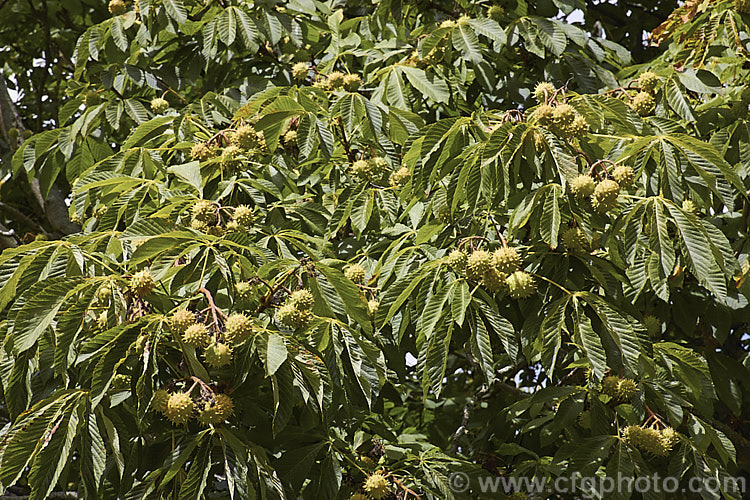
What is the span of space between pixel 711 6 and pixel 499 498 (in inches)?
82.8

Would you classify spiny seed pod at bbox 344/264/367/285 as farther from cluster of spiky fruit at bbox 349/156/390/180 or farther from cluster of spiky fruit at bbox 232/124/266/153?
cluster of spiky fruit at bbox 232/124/266/153

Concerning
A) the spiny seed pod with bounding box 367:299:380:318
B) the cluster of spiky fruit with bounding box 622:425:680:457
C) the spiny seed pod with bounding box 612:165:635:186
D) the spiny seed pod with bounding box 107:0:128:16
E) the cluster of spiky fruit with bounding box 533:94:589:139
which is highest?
the spiny seed pod with bounding box 107:0:128:16

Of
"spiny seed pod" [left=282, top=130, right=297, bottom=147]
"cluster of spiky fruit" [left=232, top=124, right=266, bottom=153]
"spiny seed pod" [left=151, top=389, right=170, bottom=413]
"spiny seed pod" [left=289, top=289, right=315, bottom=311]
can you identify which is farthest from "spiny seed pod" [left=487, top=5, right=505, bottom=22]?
"spiny seed pod" [left=151, top=389, right=170, bottom=413]

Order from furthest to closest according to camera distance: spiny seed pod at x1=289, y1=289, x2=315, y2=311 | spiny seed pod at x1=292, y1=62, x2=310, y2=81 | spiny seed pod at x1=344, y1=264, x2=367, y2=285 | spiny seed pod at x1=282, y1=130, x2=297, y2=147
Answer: spiny seed pod at x1=292, y1=62, x2=310, y2=81 < spiny seed pod at x1=282, y1=130, x2=297, y2=147 < spiny seed pod at x1=344, y1=264, x2=367, y2=285 < spiny seed pod at x1=289, y1=289, x2=315, y2=311

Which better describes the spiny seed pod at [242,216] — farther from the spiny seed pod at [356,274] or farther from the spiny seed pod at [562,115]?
the spiny seed pod at [562,115]

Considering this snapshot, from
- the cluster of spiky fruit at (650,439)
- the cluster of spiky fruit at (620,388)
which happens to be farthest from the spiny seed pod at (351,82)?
the cluster of spiky fruit at (650,439)

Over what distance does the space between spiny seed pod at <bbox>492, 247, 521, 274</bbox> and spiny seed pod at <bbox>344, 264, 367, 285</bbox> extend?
1.74 feet

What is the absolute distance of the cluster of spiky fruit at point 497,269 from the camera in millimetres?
2045

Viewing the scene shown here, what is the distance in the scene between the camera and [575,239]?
2168 millimetres

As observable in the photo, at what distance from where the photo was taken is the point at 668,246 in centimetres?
200

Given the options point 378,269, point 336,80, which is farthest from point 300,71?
point 378,269

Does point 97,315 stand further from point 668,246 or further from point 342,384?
point 668,246

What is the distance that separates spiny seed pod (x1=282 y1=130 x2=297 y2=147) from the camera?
277 centimetres

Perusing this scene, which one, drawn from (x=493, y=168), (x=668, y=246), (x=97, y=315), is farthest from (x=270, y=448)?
(x=668, y=246)
